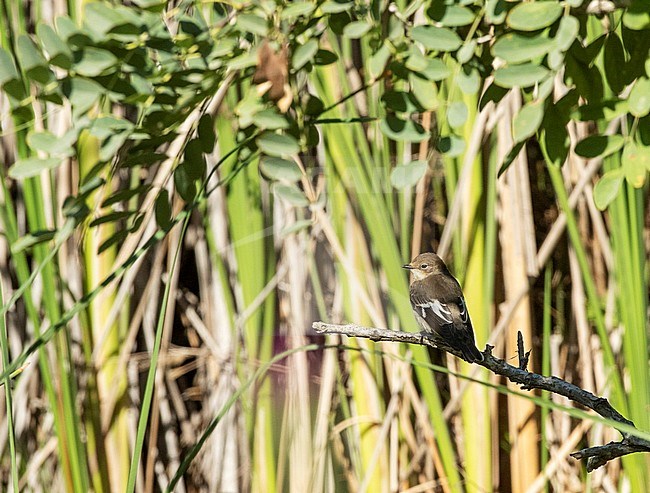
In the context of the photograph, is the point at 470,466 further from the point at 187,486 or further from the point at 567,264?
the point at 187,486

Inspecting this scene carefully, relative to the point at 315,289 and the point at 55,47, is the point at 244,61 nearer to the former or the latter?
the point at 55,47

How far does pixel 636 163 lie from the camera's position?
1171 mm

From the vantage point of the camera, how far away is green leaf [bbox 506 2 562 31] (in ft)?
3.73

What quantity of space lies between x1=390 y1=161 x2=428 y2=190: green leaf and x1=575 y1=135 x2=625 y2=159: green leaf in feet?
0.74

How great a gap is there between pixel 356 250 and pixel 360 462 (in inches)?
19.5

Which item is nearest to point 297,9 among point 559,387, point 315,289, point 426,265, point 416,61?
point 416,61

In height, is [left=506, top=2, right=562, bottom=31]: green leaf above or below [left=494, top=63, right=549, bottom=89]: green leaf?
above

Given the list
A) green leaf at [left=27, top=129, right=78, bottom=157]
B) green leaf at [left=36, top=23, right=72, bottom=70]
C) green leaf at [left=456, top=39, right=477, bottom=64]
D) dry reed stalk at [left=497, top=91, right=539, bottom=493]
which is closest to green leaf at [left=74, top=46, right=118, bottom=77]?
green leaf at [left=36, top=23, right=72, bottom=70]

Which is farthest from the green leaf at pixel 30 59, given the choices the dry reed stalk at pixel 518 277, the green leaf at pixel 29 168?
the dry reed stalk at pixel 518 277

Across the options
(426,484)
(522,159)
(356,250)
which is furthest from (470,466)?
(522,159)

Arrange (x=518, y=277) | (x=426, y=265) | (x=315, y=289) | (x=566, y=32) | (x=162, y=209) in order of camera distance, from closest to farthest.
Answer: (x=566, y=32) < (x=162, y=209) < (x=426, y=265) < (x=518, y=277) < (x=315, y=289)

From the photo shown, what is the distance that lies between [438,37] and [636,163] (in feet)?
1.07

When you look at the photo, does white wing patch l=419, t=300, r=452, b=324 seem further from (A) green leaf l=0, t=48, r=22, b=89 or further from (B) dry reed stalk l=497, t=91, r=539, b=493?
(A) green leaf l=0, t=48, r=22, b=89

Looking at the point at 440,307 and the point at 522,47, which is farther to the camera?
the point at 440,307
